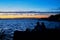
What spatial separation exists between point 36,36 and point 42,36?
0.27 metres

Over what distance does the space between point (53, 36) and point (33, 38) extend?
3.15ft

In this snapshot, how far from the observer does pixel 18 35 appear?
763 centimetres

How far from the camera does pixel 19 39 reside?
7.66 metres

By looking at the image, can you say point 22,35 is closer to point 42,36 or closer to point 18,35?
point 18,35

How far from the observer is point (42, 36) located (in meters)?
7.68

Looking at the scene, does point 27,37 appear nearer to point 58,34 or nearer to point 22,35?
point 22,35

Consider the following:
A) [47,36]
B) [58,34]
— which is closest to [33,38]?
[47,36]

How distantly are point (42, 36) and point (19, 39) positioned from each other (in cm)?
106

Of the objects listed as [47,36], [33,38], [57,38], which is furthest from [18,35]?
[57,38]

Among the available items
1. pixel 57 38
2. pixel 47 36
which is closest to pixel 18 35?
pixel 47 36

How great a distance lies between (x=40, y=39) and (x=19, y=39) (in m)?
0.95

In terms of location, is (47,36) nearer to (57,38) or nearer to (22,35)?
(57,38)

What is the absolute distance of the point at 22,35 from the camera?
7.63 m

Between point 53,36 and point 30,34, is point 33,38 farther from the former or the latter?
point 53,36
